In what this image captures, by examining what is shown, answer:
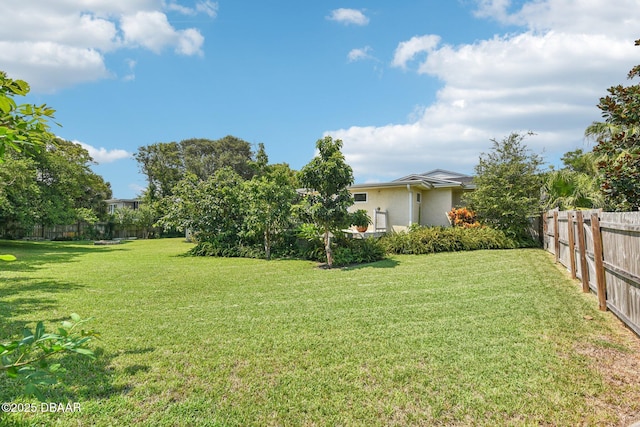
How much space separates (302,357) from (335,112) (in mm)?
13121

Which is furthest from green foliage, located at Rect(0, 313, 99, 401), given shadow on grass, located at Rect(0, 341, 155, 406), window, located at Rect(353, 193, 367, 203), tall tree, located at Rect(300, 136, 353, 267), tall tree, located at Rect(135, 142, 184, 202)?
tall tree, located at Rect(135, 142, 184, 202)

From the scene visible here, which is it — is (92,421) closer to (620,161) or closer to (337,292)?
(337,292)

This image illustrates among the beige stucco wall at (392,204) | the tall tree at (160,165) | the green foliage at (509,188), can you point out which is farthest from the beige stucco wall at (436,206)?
the tall tree at (160,165)

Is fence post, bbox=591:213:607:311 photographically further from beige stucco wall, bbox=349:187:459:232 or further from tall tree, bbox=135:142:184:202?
tall tree, bbox=135:142:184:202

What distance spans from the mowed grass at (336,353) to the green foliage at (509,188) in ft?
20.7

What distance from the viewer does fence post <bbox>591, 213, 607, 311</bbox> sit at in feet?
18.4

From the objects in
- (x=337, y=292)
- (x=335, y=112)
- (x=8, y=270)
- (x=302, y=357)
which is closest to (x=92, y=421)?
(x=302, y=357)

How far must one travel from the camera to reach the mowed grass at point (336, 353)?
115 inches

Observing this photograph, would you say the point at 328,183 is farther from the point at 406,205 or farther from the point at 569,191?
the point at 569,191

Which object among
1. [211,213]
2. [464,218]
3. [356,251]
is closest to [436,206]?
[464,218]

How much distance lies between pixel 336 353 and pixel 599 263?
15.1ft

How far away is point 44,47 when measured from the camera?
6293mm

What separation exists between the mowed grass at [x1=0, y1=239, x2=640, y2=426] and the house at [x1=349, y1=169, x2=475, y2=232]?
9172mm

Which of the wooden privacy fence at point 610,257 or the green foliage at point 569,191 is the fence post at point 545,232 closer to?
the green foliage at point 569,191
